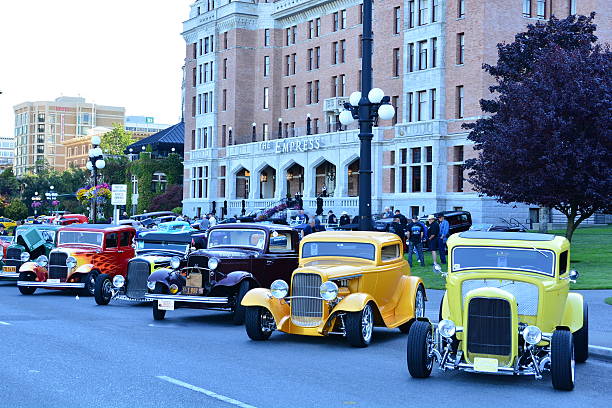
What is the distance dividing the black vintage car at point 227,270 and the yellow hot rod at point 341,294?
2.10 metres

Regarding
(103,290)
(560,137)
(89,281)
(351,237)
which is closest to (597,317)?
(351,237)

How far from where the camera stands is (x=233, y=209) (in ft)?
245

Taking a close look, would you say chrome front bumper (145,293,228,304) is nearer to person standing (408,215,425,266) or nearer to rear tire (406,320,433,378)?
rear tire (406,320,433,378)

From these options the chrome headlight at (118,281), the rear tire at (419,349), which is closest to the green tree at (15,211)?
the chrome headlight at (118,281)

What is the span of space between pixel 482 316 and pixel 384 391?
153cm

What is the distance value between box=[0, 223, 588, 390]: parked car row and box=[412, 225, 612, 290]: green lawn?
27.4 ft

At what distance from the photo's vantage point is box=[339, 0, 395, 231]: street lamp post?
1998 centimetres

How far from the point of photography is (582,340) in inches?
501

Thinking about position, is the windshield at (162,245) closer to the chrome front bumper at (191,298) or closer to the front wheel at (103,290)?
the front wheel at (103,290)

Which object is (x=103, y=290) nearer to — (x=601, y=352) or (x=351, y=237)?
(x=351, y=237)

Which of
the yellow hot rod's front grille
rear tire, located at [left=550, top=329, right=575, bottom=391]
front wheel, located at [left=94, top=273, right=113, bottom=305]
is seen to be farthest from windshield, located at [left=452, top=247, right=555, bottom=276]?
front wheel, located at [left=94, top=273, right=113, bottom=305]

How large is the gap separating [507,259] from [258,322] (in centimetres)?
456

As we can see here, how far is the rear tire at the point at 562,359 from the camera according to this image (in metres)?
10.6

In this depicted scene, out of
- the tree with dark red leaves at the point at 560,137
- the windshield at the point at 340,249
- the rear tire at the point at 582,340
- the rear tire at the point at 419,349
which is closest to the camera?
the rear tire at the point at 419,349
